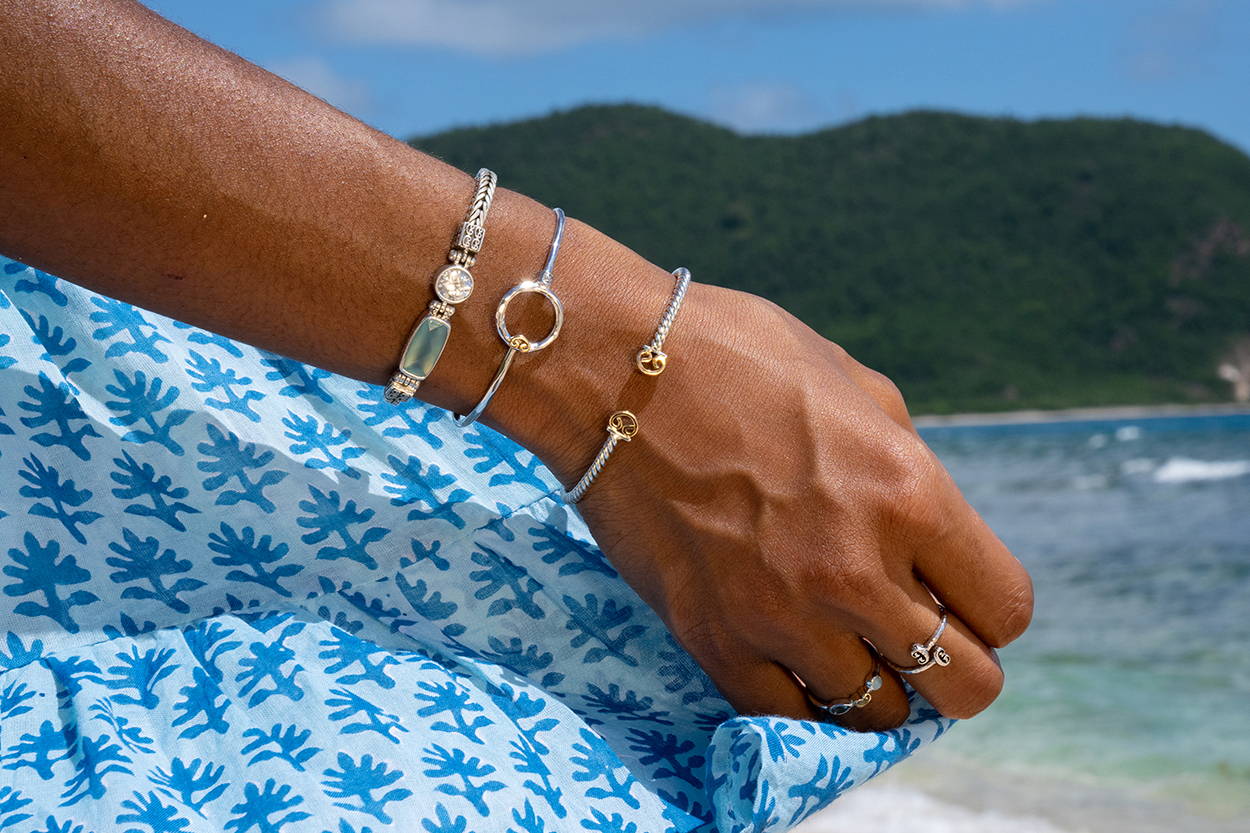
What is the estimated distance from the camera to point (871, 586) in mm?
872

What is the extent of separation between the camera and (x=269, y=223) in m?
0.79

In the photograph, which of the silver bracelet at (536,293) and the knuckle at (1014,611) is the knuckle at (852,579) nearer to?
the knuckle at (1014,611)

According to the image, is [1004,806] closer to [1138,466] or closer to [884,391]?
[884,391]

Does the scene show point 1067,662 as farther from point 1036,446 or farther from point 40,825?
point 1036,446

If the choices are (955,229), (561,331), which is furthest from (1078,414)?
(561,331)

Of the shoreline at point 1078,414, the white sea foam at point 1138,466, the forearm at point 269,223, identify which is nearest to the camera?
the forearm at point 269,223

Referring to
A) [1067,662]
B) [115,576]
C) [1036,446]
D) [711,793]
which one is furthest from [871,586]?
[1036,446]

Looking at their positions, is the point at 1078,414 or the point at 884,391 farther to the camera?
the point at 1078,414

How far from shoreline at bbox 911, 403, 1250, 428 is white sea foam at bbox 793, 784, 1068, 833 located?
1342 inches

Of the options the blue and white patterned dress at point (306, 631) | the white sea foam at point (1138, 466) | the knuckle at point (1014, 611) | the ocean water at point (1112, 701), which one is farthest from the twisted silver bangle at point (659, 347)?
the white sea foam at point (1138, 466)

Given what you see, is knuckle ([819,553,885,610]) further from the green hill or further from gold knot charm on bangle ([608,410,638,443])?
the green hill

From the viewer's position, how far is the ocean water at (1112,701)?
9.27ft

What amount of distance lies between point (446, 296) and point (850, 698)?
48 cm

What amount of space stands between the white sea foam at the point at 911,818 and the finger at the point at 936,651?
1.65 m
